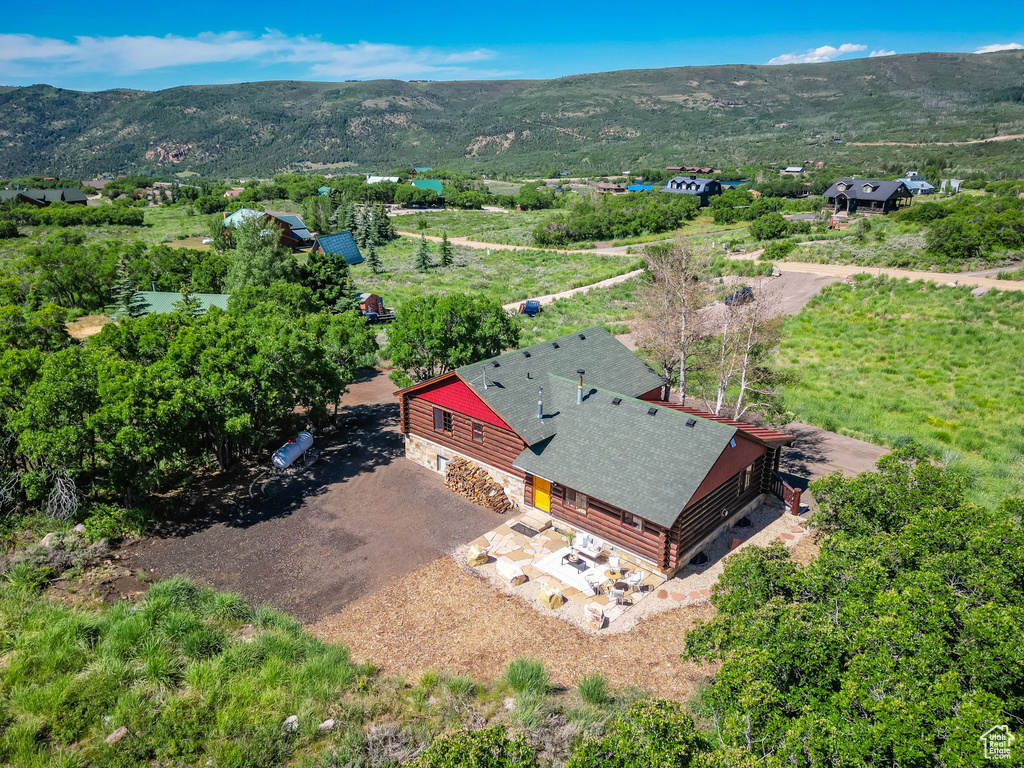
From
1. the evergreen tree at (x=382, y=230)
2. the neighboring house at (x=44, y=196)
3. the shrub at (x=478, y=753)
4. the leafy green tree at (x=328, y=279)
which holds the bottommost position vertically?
the shrub at (x=478, y=753)

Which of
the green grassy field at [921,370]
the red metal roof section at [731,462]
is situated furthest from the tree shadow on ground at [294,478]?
the green grassy field at [921,370]

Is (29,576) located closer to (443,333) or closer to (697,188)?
(443,333)

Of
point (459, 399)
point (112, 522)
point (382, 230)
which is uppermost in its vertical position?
point (382, 230)

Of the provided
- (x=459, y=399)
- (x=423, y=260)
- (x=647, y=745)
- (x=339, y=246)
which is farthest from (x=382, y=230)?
(x=647, y=745)

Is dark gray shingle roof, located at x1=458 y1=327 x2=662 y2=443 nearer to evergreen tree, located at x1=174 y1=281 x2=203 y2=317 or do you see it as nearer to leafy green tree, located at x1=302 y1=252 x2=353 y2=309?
leafy green tree, located at x1=302 y1=252 x2=353 y2=309

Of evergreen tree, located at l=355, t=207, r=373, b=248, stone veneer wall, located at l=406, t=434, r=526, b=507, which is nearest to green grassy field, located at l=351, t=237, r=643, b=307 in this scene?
evergreen tree, located at l=355, t=207, r=373, b=248

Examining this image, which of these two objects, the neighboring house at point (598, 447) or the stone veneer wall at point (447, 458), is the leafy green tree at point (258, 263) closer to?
the stone veneer wall at point (447, 458)
